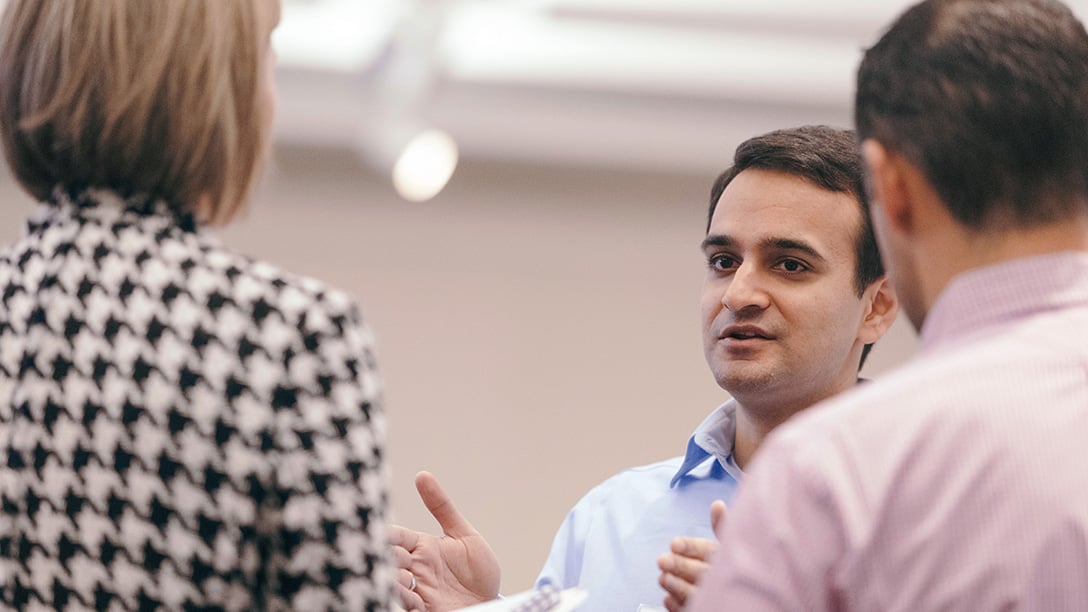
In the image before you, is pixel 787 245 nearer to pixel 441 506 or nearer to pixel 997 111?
pixel 441 506

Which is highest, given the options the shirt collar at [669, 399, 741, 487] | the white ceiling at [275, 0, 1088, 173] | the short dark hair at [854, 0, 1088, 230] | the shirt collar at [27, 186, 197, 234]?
the white ceiling at [275, 0, 1088, 173]

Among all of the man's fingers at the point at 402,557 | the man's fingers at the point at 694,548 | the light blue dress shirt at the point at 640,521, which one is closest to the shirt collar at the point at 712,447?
the light blue dress shirt at the point at 640,521

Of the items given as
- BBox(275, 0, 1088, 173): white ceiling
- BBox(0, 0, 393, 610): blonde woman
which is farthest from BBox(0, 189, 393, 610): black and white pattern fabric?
BBox(275, 0, 1088, 173): white ceiling

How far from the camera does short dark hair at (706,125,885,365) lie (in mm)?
2463

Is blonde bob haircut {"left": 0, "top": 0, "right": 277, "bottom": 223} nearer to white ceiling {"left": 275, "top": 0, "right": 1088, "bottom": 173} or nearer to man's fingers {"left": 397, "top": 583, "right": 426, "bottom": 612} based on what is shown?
man's fingers {"left": 397, "top": 583, "right": 426, "bottom": 612}

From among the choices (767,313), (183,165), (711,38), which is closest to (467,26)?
(711,38)

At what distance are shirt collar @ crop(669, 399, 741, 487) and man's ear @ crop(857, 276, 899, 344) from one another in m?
0.28

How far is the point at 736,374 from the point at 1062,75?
1.18 m

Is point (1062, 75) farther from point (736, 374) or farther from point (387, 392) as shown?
point (387, 392)

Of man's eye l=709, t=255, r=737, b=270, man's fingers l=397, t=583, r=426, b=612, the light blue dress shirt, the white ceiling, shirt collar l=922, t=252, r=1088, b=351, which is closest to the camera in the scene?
shirt collar l=922, t=252, r=1088, b=351

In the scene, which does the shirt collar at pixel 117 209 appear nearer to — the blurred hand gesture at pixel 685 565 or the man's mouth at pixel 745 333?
the blurred hand gesture at pixel 685 565

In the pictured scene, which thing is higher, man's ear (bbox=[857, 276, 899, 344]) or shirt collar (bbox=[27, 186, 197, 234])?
shirt collar (bbox=[27, 186, 197, 234])

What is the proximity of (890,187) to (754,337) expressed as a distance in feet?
3.82

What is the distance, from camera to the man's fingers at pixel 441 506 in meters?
2.14
